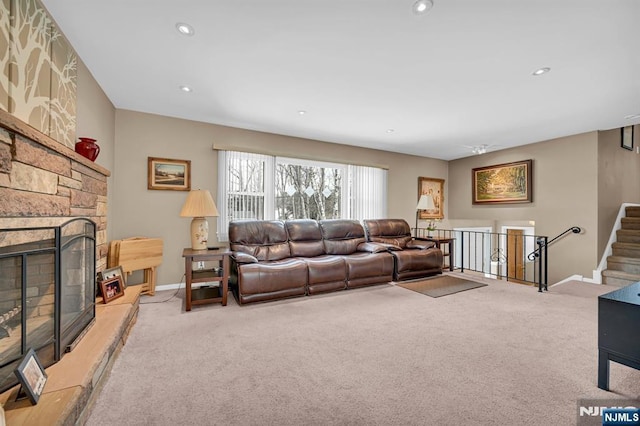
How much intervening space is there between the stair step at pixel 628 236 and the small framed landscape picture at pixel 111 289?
23.7 ft

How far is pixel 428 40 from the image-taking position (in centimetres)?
220

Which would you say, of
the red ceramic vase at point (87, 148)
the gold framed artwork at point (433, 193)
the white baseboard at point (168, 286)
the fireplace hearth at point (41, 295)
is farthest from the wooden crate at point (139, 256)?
the gold framed artwork at point (433, 193)

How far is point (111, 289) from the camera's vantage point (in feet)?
8.20

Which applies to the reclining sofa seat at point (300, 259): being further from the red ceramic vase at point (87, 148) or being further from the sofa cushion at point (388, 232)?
the red ceramic vase at point (87, 148)

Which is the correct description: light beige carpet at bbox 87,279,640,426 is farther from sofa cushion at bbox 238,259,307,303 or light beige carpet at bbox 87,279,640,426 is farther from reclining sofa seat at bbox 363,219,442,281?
reclining sofa seat at bbox 363,219,442,281

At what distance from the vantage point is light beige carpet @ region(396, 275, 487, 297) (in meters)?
3.80

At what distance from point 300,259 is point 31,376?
2.80 m

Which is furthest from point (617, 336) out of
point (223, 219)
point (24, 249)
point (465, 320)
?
point (223, 219)

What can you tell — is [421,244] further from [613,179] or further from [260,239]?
[613,179]

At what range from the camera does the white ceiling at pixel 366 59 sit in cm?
192

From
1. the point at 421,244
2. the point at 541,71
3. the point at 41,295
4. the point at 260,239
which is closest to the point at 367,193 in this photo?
the point at 421,244

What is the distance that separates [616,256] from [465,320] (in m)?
3.80

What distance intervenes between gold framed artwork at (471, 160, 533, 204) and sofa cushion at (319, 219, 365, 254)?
3.15 metres

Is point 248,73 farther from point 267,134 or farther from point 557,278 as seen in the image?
point 557,278
